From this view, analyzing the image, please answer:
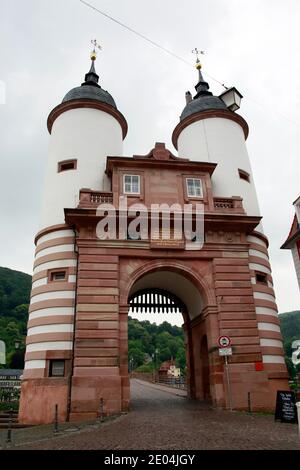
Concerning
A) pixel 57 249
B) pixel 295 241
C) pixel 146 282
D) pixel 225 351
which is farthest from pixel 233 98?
pixel 225 351

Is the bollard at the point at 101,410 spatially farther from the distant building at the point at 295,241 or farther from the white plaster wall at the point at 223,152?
the white plaster wall at the point at 223,152

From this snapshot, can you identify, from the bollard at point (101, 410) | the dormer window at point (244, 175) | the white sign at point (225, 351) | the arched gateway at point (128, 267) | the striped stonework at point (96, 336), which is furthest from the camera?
the dormer window at point (244, 175)

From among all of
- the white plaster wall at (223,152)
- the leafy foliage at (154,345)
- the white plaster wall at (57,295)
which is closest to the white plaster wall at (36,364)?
the white plaster wall at (57,295)

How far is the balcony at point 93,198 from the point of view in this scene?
744 inches

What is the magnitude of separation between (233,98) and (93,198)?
40.9 feet

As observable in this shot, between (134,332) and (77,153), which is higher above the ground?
(134,332)

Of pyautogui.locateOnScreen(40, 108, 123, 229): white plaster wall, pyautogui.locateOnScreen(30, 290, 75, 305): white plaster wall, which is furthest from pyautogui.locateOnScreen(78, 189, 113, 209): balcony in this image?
pyautogui.locateOnScreen(30, 290, 75, 305): white plaster wall

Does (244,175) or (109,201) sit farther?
(244,175)

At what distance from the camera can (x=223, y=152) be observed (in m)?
Result: 23.8

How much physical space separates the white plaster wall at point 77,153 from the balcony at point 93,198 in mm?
1220

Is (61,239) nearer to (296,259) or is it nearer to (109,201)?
(109,201)

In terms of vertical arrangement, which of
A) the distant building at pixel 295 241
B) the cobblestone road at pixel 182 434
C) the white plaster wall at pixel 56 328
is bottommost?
the cobblestone road at pixel 182 434

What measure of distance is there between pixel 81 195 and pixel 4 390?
51.1 feet

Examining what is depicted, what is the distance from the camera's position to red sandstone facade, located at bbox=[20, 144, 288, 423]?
1617 centimetres
